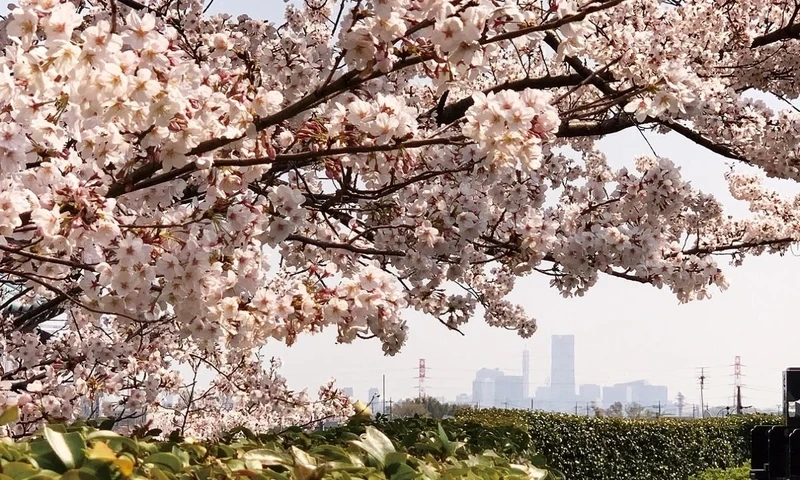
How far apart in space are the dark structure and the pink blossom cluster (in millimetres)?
1323

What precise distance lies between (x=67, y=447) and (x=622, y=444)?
37.8ft

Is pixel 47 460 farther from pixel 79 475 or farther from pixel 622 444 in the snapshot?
pixel 622 444

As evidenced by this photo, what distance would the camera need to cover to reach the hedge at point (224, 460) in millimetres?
1438

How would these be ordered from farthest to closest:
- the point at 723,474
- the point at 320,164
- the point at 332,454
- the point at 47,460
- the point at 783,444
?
the point at 723,474, the point at 783,444, the point at 320,164, the point at 332,454, the point at 47,460

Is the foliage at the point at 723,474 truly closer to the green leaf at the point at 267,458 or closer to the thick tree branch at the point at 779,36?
the thick tree branch at the point at 779,36

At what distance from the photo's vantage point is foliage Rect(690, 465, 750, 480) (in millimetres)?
12266

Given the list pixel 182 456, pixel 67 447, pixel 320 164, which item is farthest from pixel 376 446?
pixel 320 164

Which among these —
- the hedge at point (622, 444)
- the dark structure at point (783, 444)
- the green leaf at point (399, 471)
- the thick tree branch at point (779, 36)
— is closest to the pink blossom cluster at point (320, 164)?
the thick tree branch at point (779, 36)

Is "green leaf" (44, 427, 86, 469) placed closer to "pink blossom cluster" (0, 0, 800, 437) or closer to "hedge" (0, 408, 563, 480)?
"hedge" (0, 408, 563, 480)

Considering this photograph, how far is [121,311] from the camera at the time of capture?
2.75 meters

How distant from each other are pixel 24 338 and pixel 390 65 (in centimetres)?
466

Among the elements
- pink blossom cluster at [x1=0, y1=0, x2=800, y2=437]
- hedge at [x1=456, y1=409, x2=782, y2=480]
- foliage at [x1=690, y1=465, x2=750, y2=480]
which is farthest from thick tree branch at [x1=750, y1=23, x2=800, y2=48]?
foliage at [x1=690, y1=465, x2=750, y2=480]

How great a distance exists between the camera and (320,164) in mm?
3406

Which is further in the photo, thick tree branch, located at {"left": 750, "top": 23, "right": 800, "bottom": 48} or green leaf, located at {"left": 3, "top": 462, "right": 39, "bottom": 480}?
thick tree branch, located at {"left": 750, "top": 23, "right": 800, "bottom": 48}
